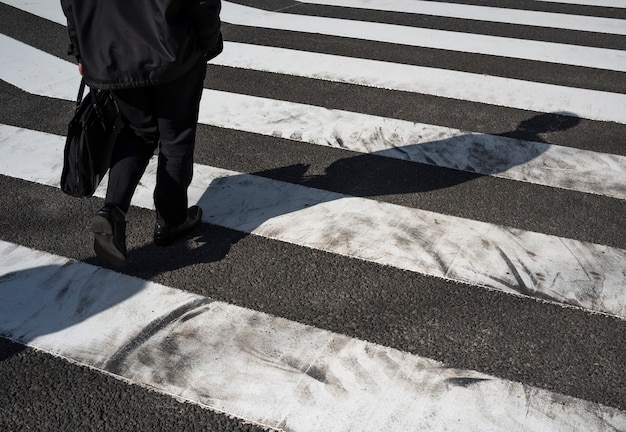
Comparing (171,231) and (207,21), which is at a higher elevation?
(207,21)

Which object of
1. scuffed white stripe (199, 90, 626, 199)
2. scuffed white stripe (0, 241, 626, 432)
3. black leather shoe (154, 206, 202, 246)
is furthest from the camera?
scuffed white stripe (199, 90, 626, 199)

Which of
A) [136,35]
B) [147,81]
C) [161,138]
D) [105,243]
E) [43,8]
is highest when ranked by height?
[136,35]

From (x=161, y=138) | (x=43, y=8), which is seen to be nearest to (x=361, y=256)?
(x=161, y=138)

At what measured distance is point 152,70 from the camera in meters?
3.40

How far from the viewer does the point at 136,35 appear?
336 cm

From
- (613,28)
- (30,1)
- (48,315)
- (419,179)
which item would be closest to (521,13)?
(613,28)

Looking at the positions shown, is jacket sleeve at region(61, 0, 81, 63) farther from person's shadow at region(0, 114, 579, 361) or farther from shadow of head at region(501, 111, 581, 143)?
shadow of head at region(501, 111, 581, 143)

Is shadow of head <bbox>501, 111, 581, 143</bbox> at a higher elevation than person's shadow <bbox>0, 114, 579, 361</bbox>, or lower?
lower

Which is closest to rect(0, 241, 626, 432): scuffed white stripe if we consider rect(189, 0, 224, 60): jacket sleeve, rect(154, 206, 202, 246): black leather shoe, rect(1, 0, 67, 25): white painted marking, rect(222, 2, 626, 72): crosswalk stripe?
rect(154, 206, 202, 246): black leather shoe

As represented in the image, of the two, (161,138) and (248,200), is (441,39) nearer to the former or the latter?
(248,200)

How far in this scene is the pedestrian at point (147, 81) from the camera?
3.33 m

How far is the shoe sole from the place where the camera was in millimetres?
3564

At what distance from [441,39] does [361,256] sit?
4.08 metres

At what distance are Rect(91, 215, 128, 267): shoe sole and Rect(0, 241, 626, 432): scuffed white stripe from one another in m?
0.10
